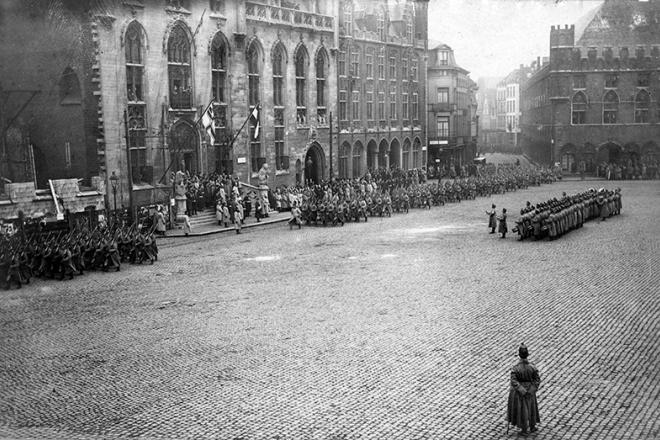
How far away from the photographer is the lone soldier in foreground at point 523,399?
11.0 m

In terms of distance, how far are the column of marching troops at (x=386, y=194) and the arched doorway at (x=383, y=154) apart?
4.30m

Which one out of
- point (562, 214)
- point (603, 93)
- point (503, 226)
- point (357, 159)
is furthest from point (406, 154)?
point (503, 226)

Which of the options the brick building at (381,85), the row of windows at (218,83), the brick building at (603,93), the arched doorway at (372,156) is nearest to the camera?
the row of windows at (218,83)

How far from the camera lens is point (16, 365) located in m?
14.7

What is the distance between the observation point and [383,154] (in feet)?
208

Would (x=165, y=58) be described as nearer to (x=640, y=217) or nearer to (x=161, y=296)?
(x=161, y=296)

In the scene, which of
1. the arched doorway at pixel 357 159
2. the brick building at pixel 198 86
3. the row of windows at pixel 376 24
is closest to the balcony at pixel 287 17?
the brick building at pixel 198 86

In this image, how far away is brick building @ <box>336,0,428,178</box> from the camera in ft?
187

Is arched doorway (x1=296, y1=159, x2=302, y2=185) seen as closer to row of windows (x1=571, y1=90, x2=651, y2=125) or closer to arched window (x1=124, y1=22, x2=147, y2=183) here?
arched window (x1=124, y1=22, x2=147, y2=183)

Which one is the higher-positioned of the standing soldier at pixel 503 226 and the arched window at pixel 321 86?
the arched window at pixel 321 86

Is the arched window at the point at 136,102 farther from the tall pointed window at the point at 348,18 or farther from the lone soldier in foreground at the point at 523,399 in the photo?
the lone soldier in foreground at the point at 523,399

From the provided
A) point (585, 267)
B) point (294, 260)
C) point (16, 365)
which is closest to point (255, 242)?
point (294, 260)

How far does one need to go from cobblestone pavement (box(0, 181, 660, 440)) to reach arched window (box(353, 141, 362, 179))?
32.1 metres

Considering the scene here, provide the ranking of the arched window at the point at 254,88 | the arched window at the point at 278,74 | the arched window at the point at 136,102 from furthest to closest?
the arched window at the point at 278,74 < the arched window at the point at 254,88 < the arched window at the point at 136,102
